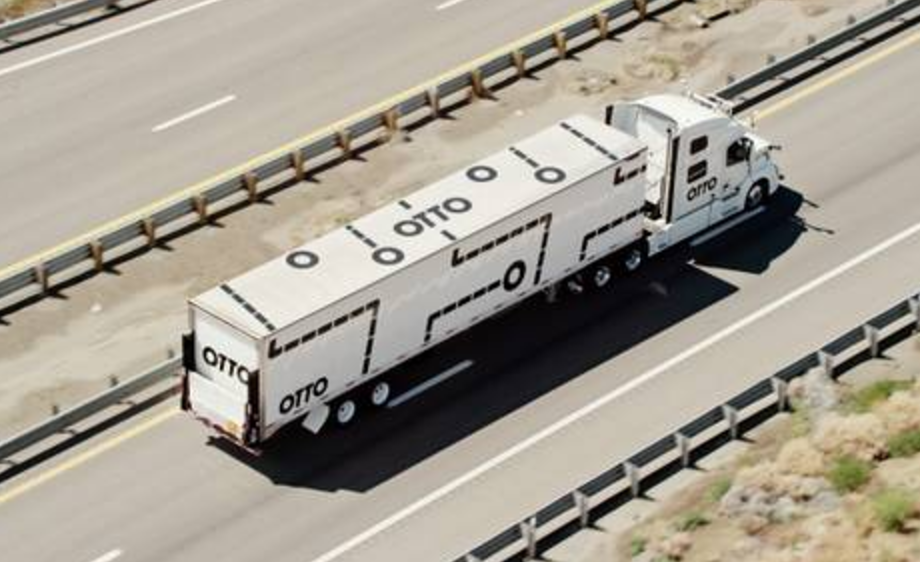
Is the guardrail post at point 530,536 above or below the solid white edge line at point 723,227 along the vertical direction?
below

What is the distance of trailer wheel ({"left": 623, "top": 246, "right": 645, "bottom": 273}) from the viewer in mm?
45969

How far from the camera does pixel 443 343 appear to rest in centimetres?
4441

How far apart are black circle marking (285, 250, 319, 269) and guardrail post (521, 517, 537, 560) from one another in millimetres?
7135

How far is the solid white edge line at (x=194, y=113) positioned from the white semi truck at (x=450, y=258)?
11421 millimetres

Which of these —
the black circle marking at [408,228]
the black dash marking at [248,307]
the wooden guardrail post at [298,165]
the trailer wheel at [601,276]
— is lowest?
the wooden guardrail post at [298,165]

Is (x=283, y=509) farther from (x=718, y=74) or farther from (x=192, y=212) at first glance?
(x=718, y=74)

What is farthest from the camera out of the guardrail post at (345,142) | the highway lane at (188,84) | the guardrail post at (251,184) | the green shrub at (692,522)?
the guardrail post at (345,142)

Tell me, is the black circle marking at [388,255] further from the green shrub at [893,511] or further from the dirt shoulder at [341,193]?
the green shrub at [893,511]

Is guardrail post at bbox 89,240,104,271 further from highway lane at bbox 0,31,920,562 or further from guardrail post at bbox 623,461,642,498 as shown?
guardrail post at bbox 623,461,642,498

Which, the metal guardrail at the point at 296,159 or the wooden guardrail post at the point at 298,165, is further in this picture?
the wooden guardrail post at the point at 298,165

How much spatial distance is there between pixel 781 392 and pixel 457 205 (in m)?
Result: 8.00

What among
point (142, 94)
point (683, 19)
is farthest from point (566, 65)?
point (142, 94)

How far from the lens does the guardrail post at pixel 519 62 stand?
54.0 metres

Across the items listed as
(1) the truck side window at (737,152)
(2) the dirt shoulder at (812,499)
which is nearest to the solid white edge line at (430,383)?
(2) the dirt shoulder at (812,499)
